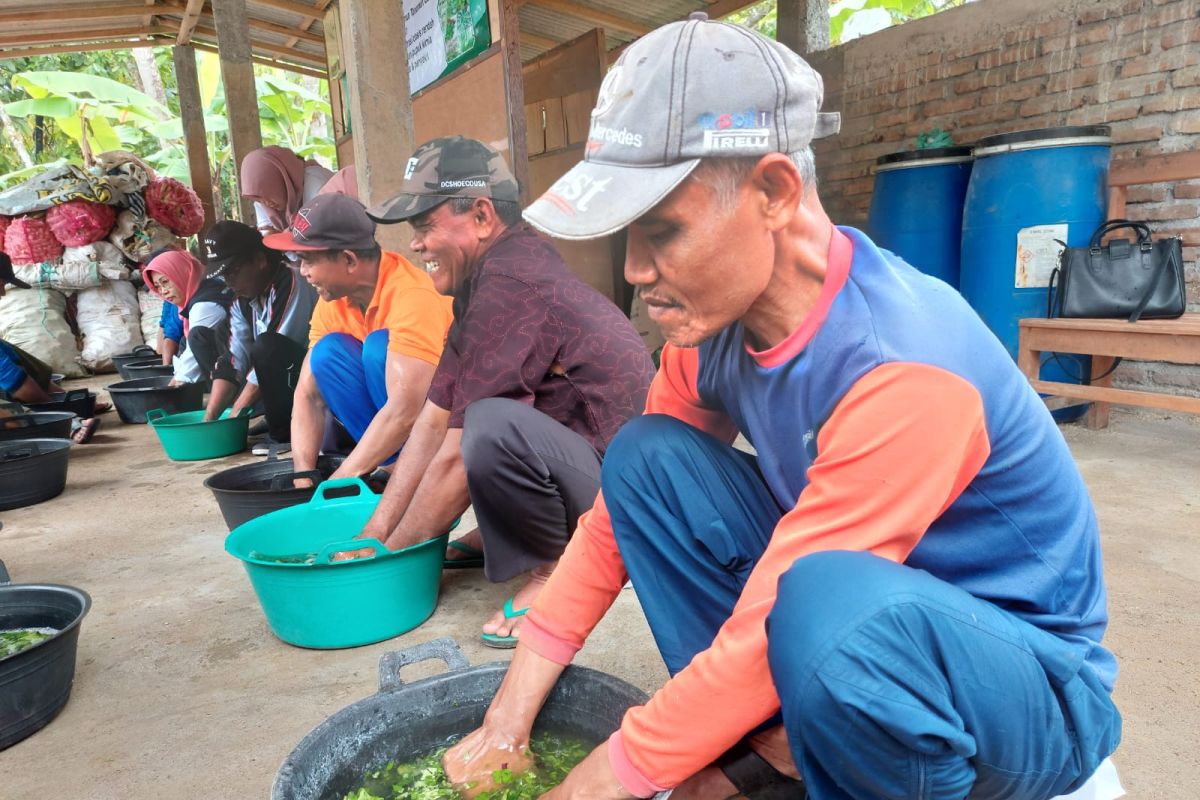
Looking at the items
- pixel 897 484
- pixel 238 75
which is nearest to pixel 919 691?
pixel 897 484

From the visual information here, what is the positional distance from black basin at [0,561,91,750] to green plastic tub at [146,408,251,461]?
1858 millimetres

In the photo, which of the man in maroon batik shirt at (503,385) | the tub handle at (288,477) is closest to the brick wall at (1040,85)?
the man in maroon batik shirt at (503,385)

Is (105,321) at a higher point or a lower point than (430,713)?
higher

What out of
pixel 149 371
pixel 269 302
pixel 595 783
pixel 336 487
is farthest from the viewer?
pixel 149 371

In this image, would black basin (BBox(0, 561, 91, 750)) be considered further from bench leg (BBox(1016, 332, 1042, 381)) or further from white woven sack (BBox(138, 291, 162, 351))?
white woven sack (BBox(138, 291, 162, 351))

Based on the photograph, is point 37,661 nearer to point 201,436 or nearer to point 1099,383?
point 201,436

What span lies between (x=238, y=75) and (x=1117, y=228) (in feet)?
17.9

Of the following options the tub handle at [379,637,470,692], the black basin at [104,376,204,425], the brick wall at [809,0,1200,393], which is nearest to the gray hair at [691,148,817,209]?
the tub handle at [379,637,470,692]

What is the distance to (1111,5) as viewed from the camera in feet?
11.0

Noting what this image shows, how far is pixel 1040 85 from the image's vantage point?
3703 mm

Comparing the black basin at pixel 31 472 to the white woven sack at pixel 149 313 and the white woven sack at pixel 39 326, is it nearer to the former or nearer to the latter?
the white woven sack at pixel 39 326

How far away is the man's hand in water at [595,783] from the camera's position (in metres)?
0.89

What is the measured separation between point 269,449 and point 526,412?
2141 millimetres

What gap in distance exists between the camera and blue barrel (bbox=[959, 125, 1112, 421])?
3.33 m
